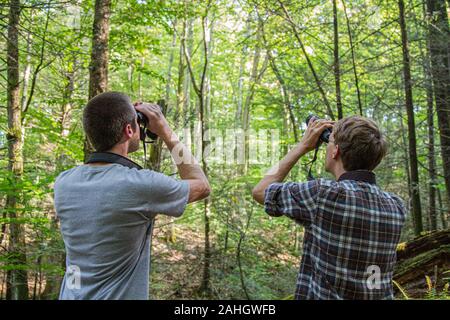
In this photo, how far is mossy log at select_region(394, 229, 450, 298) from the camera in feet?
12.5

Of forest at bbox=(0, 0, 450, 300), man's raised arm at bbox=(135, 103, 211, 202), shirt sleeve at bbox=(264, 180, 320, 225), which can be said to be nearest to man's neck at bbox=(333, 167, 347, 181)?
shirt sleeve at bbox=(264, 180, 320, 225)

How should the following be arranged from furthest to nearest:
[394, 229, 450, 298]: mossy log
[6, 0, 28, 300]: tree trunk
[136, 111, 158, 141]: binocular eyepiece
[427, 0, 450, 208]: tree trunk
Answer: [427, 0, 450, 208]: tree trunk < [6, 0, 28, 300]: tree trunk < [394, 229, 450, 298]: mossy log < [136, 111, 158, 141]: binocular eyepiece

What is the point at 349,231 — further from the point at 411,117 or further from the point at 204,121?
the point at 204,121

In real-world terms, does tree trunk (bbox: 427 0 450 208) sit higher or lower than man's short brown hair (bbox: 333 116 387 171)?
higher

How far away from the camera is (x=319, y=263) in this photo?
5.49 feet

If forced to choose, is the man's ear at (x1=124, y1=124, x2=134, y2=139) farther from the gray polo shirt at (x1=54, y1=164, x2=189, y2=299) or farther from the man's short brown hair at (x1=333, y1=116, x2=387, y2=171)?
the man's short brown hair at (x1=333, y1=116, x2=387, y2=171)

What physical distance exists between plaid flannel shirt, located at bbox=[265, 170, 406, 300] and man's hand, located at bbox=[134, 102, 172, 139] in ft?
2.45

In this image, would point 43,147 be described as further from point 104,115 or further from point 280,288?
point 104,115

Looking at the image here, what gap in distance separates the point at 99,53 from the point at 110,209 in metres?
3.54

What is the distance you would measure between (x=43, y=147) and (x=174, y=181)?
10972mm

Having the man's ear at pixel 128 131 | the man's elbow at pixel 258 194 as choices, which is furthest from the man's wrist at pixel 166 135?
the man's elbow at pixel 258 194

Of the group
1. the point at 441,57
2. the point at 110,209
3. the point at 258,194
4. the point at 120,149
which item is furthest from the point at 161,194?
the point at 441,57

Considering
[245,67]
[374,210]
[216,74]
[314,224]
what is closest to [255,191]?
[314,224]

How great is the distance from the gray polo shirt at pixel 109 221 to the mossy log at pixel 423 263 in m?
3.29
